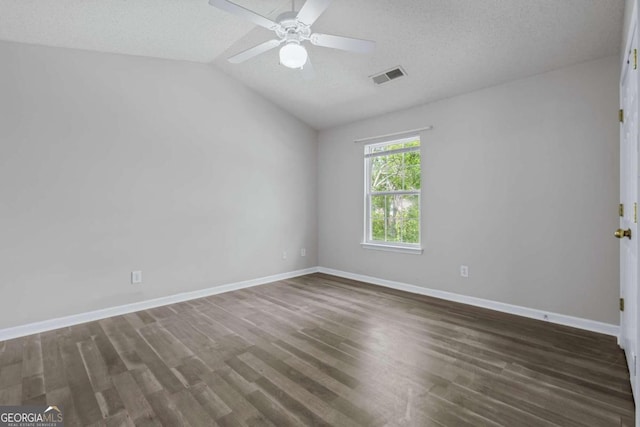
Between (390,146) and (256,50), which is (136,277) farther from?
(390,146)

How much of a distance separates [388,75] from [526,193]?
6.55 feet

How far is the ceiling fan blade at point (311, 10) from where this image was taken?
1.98 meters

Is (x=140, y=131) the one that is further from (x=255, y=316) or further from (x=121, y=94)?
(x=255, y=316)

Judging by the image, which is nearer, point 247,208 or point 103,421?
point 103,421

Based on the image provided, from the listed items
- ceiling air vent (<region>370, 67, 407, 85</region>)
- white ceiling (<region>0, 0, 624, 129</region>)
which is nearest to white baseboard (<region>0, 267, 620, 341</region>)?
white ceiling (<region>0, 0, 624, 129</region>)

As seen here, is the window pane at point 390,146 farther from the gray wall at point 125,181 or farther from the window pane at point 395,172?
the gray wall at point 125,181

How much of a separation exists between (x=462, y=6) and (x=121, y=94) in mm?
3502

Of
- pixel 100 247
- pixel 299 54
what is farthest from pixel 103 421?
pixel 299 54

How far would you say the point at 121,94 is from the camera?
11.3 feet

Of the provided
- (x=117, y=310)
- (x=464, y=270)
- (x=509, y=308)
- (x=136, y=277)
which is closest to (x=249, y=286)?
(x=136, y=277)

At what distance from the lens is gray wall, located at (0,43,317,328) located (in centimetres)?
289

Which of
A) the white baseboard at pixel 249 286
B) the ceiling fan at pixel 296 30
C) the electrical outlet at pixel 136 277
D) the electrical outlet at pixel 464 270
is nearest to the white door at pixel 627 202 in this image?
the white baseboard at pixel 249 286

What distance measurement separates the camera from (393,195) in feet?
15.0

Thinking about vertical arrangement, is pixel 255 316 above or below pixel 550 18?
below
